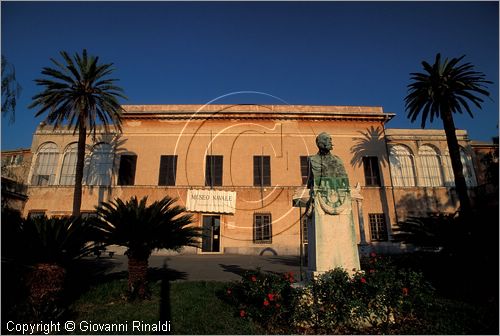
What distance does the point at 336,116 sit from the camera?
22781 millimetres

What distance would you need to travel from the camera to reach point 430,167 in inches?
882

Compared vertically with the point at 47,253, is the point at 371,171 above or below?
above

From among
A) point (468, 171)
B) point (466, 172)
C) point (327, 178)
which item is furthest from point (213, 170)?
point (468, 171)

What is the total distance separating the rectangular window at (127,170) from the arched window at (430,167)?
2179 centimetres

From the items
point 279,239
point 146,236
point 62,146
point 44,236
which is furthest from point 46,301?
point 62,146

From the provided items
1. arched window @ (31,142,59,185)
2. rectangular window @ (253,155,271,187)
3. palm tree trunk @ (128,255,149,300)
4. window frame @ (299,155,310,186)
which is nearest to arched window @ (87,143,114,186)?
arched window @ (31,142,59,185)

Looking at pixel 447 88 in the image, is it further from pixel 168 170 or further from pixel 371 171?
pixel 168 170

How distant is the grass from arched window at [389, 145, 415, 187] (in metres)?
18.5

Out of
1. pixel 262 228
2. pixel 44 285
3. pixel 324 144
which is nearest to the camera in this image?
pixel 44 285

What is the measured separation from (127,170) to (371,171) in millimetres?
18237

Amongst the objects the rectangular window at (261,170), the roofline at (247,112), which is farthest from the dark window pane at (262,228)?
the roofline at (247,112)

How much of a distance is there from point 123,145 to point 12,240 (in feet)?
56.3

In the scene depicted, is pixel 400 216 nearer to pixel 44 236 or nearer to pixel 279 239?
pixel 279 239

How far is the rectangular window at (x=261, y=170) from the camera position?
2117 cm
